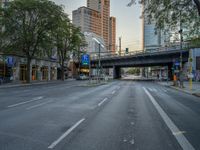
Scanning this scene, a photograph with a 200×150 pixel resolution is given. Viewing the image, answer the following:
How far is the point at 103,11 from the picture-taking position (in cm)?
10175

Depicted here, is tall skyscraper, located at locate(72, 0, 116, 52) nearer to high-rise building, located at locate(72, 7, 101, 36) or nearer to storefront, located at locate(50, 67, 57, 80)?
high-rise building, located at locate(72, 7, 101, 36)

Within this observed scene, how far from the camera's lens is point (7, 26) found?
38.7 metres

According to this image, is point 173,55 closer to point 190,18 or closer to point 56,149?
point 190,18

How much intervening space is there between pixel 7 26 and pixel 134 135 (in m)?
36.8

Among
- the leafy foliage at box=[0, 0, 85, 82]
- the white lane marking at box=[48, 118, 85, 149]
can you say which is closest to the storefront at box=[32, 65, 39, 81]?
the leafy foliage at box=[0, 0, 85, 82]

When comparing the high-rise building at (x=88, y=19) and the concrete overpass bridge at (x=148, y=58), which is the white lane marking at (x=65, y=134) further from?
the high-rise building at (x=88, y=19)

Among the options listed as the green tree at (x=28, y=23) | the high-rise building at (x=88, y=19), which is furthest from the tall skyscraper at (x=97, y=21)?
the green tree at (x=28, y=23)

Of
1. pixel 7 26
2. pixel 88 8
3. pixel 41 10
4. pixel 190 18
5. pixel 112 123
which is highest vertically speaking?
pixel 88 8

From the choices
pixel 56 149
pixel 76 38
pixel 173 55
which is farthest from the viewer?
pixel 76 38

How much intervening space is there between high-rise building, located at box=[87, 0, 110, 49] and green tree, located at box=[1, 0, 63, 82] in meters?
52.2

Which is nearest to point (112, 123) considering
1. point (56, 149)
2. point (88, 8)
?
point (56, 149)

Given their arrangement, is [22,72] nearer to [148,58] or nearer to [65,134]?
[148,58]

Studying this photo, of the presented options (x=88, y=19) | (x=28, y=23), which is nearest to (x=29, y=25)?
(x=28, y=23)

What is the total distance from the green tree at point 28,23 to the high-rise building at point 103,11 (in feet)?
171
